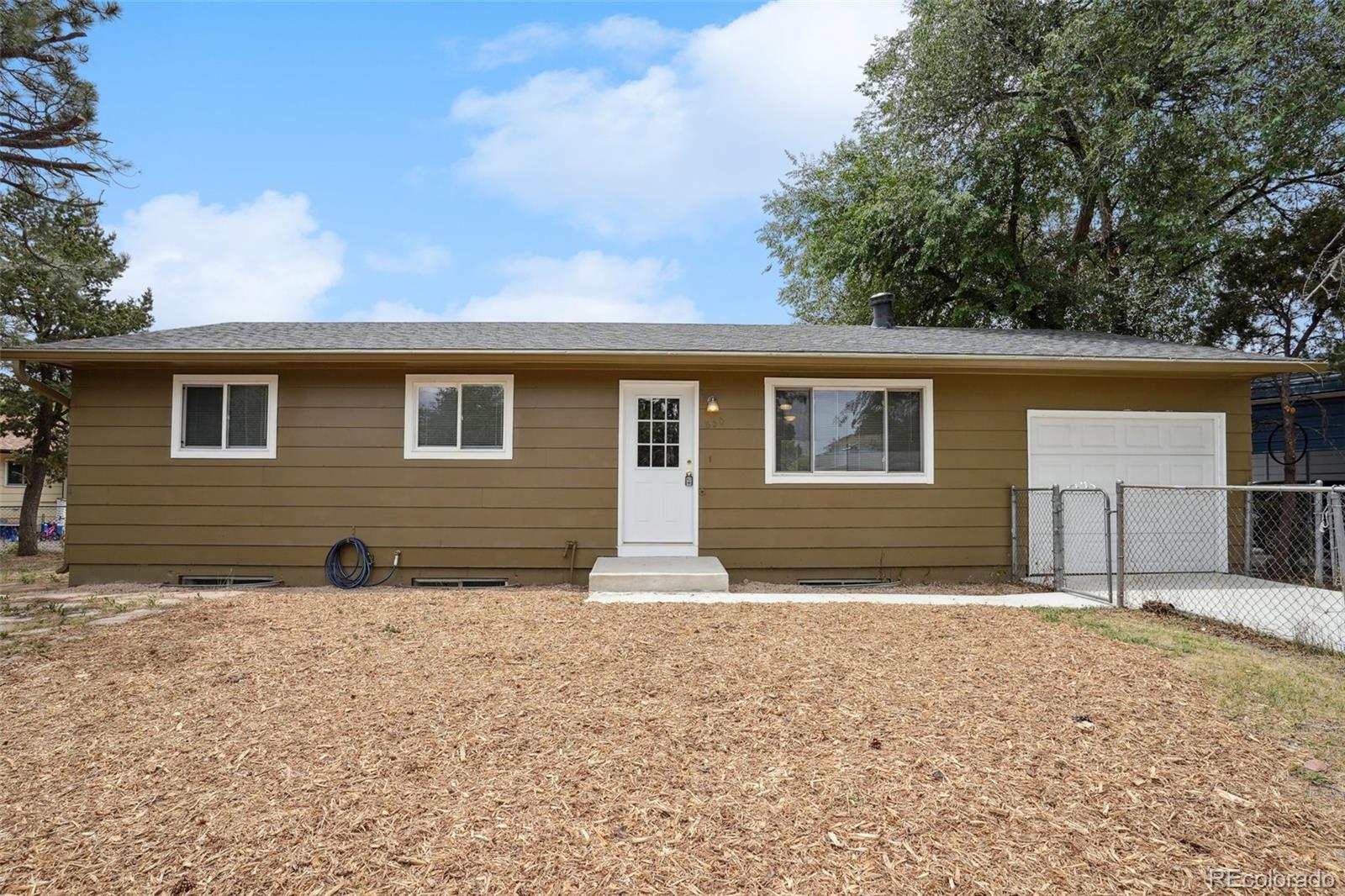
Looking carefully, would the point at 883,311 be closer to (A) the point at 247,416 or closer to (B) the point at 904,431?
(B) the point at 904,431

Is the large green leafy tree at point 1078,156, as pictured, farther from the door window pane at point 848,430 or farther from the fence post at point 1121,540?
the fence post at point 1121,540

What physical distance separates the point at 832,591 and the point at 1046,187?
8674 mm

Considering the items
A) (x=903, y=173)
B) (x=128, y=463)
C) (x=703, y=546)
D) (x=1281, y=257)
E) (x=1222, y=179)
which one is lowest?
(x=703, y=546)

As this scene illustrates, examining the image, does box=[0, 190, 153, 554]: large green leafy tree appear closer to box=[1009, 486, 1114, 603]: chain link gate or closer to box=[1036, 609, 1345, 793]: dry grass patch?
box=[1009, 486, 1114, 603]: chain link gate

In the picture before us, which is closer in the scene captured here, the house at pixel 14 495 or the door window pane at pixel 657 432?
the door window pane at pixel 657 432

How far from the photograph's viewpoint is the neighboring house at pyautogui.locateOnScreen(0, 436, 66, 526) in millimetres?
18625

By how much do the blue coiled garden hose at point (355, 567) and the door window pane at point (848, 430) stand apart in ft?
15.2

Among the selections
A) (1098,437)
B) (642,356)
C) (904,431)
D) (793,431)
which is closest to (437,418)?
(642,356)

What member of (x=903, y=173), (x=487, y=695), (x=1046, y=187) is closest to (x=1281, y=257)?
(x=1046, y=187)

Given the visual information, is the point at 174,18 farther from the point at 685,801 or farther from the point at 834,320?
the point at 834,320

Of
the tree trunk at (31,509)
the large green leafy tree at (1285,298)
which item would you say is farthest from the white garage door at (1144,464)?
the tree trunk at (31,509)

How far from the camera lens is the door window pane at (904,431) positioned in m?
6.92

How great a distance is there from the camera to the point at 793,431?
22.5ft

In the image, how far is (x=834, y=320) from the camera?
15219mm
